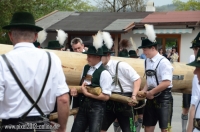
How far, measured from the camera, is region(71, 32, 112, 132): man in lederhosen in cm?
586

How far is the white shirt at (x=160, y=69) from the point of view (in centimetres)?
649

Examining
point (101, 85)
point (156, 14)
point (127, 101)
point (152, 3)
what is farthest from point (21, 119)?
point (152, 3)

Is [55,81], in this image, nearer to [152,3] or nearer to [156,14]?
[156,14]

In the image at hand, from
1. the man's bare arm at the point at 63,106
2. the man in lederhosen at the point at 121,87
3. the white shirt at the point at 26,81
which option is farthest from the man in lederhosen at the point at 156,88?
the white shirt at the point at 26,81

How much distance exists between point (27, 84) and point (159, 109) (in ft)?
11.7

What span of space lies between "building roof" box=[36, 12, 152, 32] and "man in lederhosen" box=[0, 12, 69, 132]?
1885cm

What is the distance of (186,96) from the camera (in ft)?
28.5

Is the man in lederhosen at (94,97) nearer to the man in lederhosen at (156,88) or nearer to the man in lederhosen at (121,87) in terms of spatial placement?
the man in lederhosen at (121,87)

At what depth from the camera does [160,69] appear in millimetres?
6582

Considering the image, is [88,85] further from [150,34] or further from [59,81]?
[59,81]

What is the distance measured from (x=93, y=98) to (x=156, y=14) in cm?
2032

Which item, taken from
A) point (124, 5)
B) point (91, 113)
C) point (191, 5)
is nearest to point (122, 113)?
point (91, 113)

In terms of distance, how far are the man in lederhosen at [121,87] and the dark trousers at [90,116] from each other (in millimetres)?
614

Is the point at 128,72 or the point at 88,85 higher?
the point at 128,72
